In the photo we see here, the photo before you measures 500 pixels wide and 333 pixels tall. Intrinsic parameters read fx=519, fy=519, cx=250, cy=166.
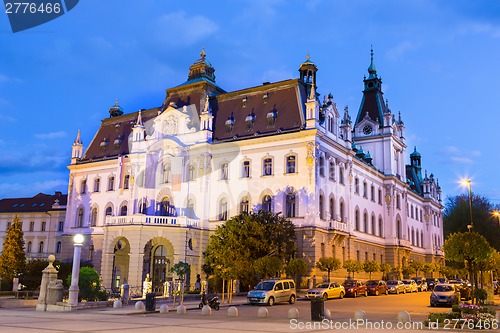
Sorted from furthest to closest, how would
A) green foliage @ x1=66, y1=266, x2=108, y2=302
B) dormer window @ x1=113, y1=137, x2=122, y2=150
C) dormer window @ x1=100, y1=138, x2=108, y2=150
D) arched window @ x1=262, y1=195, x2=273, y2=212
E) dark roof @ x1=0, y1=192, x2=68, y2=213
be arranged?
dark roof @ x1=0, y1=192, x2=68, y2=213 < dormer window @ x1=100, y1=138, x2=108, y2=150 < dormer window @ x1=113, y1=137, x2=122, y2=150 < arched window @ x1=262, y1=195, x2=273, y2=212 < green foliage @ x1=66, y1=266, x2=108, y2=302

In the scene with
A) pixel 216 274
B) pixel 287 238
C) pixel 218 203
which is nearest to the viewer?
pixel 216 274

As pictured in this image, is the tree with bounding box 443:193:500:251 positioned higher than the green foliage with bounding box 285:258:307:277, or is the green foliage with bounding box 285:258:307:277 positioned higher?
the tree with bounding box 443:193:500:251

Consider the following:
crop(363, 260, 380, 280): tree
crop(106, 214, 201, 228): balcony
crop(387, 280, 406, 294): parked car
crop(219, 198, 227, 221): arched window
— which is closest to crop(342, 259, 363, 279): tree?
crop(363, 260, 380, 280): tree

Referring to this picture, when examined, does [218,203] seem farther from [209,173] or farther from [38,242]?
[38,242]

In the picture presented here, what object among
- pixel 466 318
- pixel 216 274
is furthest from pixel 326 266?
pixel 466 318

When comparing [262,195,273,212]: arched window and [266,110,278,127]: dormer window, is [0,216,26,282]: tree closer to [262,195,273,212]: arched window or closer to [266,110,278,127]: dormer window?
[262,195,273,212]: arched window

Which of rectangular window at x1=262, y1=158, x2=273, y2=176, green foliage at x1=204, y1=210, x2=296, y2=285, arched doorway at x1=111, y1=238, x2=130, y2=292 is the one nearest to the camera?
green foliage at x1=204, y1=210, x2=296, y2=285

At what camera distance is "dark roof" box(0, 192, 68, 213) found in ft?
280

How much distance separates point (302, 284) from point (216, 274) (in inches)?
396

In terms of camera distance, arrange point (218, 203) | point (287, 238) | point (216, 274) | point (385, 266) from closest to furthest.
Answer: point (216, 274), point (287, 238), point (218, 203), point (385, 266)

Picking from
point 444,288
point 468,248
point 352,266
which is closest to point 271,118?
point 352,266

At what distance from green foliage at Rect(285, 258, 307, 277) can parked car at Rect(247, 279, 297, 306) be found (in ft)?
26.0

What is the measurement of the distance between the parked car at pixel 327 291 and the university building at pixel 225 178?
6.23m

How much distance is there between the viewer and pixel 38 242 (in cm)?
8181
